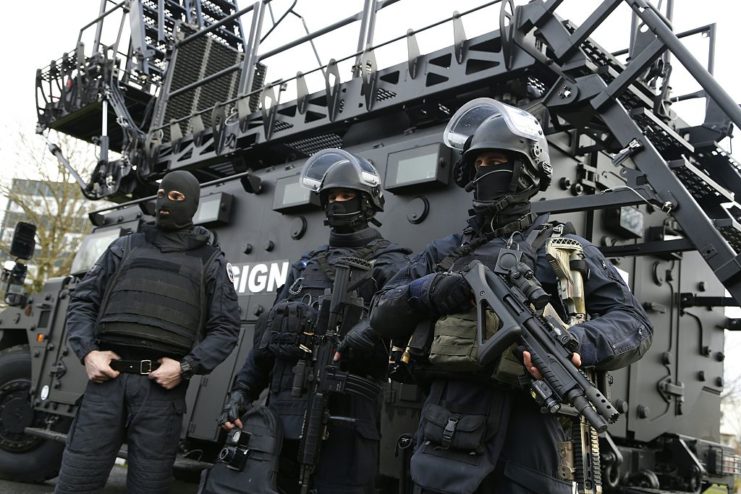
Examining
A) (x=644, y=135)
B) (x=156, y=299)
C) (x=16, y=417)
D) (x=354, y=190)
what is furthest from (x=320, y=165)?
(x=16, y=417)

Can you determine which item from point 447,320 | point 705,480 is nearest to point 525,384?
point 447,320

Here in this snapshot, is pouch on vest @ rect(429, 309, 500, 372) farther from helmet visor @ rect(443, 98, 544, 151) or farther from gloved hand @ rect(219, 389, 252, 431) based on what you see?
gloved hand @ rect(219, 389, 252, 431)

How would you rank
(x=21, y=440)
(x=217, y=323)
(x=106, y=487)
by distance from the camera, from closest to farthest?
1. (x=217, y=323)
2. (x=21, y=440)
3. (x=106, y=487)

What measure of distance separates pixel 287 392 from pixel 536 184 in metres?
1.56

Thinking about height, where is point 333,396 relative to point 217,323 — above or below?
below

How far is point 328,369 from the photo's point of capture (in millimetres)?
3139

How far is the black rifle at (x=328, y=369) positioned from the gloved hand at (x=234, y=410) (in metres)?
0.36

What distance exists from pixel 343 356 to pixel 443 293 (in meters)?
0.85

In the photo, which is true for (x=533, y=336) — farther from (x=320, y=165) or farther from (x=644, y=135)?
(x=320, y=165)

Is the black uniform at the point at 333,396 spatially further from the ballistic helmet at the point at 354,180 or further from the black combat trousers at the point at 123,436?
the black combat trousers at the point at 123,436

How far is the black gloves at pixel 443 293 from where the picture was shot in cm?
232

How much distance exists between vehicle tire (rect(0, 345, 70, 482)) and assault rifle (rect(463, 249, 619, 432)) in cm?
467

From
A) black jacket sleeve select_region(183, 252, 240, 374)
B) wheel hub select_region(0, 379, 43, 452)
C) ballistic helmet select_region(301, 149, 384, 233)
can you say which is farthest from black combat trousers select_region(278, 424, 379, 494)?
wheel hub select_region(0, 379, 43, 452)

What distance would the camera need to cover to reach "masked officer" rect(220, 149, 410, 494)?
314 centimetres
